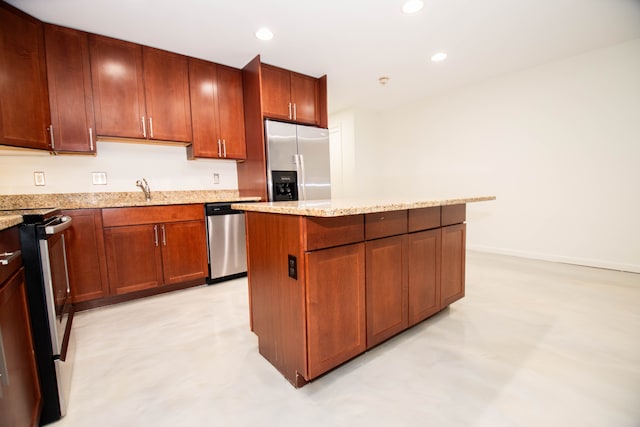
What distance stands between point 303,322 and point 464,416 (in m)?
0.78

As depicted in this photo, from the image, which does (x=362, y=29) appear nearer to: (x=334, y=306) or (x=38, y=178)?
(x=334, y=306)

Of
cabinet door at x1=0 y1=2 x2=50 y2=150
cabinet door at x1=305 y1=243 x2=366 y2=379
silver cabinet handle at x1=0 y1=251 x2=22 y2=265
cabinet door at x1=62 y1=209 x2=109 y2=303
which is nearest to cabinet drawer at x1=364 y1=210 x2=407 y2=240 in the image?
cabinet door at x1=305 y1=243 x2=366 y2=379

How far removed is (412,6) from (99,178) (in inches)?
130

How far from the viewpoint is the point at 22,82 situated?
2.13 metres

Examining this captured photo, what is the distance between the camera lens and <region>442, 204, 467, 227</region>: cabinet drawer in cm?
191

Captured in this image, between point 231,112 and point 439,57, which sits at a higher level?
point 439,57

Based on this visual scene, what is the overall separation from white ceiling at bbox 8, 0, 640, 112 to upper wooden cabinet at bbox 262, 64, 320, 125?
0.11 metres

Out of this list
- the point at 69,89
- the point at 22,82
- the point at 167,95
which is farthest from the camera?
the point at 167,95

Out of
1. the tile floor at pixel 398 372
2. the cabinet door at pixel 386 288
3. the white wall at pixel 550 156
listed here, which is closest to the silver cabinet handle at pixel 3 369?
the tile floor at pixel 398 372

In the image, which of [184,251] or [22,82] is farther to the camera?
[184,251]

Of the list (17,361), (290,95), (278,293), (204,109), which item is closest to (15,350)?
(17,361)

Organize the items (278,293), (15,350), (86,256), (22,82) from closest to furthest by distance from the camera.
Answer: (15,350), (278,293), (22,82), (86,256)

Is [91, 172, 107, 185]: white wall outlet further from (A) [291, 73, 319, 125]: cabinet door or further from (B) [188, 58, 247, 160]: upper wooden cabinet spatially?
(A) [291, 73, 319, 125]: cabinet door

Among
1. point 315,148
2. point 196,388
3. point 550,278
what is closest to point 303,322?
point 196,388
